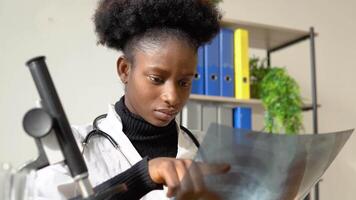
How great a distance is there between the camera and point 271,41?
199 centimetres

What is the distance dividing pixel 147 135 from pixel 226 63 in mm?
834

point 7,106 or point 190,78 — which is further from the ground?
point 190,78

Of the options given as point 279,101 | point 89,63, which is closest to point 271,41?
point 279,101

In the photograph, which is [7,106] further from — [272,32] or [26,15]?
[272,32]

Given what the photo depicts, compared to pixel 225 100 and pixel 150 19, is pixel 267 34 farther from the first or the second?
pixel 150 19

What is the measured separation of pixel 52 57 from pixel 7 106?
0.27m

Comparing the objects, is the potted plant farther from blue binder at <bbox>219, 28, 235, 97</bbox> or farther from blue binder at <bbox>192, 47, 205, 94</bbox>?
blue binder at <bbox>192, 47, 205, 94</bbox>

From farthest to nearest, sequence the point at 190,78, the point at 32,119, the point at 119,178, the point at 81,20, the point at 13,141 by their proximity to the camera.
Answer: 1. the point at 81,20
2. the point at 13,141
3. the point at 190,78
4. the point at 119,178
5. the point at 32,119

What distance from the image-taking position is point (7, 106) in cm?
161

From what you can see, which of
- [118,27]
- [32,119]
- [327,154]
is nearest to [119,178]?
[32,119]

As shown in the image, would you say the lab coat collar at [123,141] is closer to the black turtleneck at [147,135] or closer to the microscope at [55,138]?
the black turtleneck at [147,135]

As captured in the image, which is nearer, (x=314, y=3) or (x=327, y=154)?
(x=327, y=154)

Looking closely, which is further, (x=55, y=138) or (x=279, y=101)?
(x=279, y=101)

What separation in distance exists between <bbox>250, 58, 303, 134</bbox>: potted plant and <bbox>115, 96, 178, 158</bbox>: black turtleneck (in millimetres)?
863
